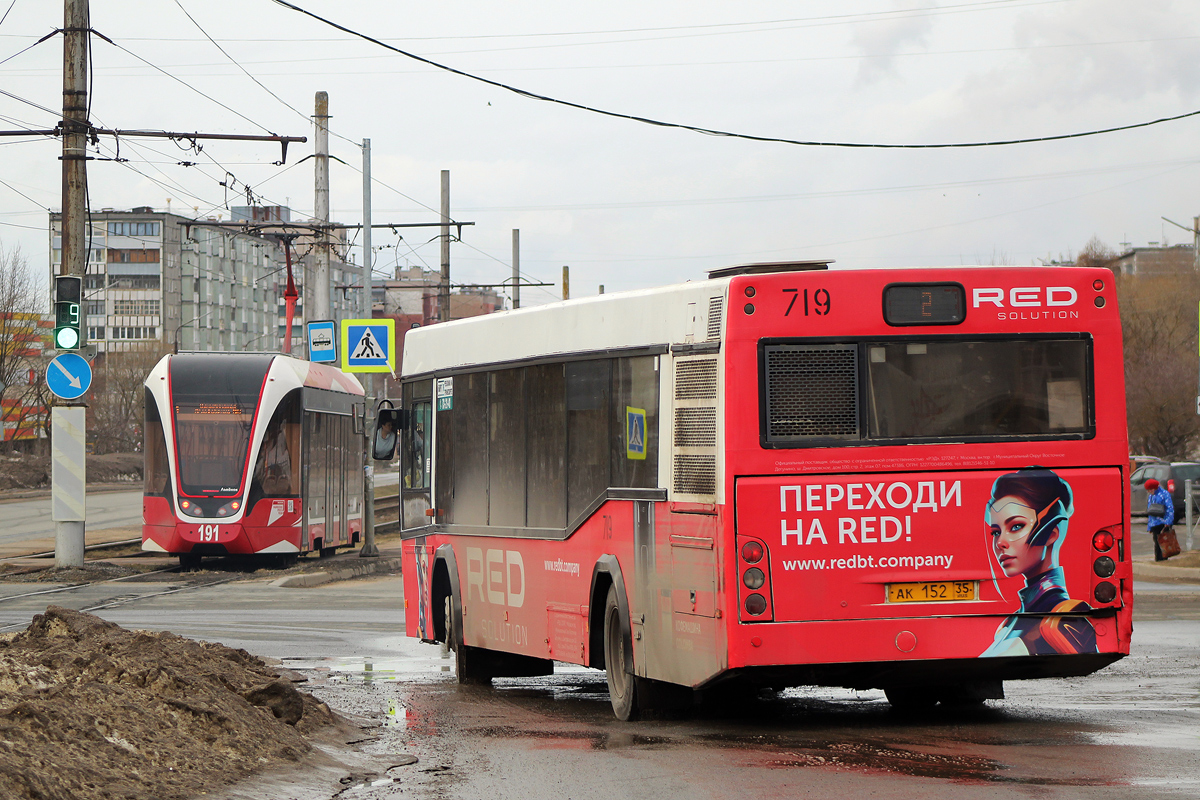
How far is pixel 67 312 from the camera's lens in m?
24.1

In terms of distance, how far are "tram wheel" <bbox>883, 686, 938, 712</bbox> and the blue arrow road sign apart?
16.3m

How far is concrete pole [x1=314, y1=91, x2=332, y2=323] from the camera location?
32438 mm

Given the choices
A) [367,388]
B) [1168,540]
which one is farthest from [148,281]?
→ [1168,540]

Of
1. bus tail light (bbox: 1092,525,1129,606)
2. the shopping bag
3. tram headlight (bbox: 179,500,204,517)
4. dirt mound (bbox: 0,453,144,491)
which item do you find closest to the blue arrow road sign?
tram headlight (bbox: 179,500,204,517)

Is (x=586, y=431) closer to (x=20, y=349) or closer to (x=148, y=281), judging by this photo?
(x=20, y=349)

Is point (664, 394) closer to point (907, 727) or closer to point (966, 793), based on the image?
point (907, 727)

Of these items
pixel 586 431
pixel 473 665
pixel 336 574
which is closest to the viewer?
pixel 586 431

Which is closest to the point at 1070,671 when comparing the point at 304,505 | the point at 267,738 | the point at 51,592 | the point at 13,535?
the point at 267,738

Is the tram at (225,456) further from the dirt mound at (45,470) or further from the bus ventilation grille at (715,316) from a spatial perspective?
the dirt mound at (45,470)

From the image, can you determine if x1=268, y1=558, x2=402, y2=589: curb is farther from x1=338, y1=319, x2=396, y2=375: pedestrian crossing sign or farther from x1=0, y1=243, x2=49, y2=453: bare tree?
x1=0, y1=243, x2=49, y2=453: bare tree

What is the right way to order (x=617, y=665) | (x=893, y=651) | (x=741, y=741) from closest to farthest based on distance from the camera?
1. (x=893, y=651)
2. (x=741, y=741)
3. (x=617, y=665)

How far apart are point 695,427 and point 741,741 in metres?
1.77

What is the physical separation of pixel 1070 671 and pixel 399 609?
12.2 metres

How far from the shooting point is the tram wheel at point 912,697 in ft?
35.3
